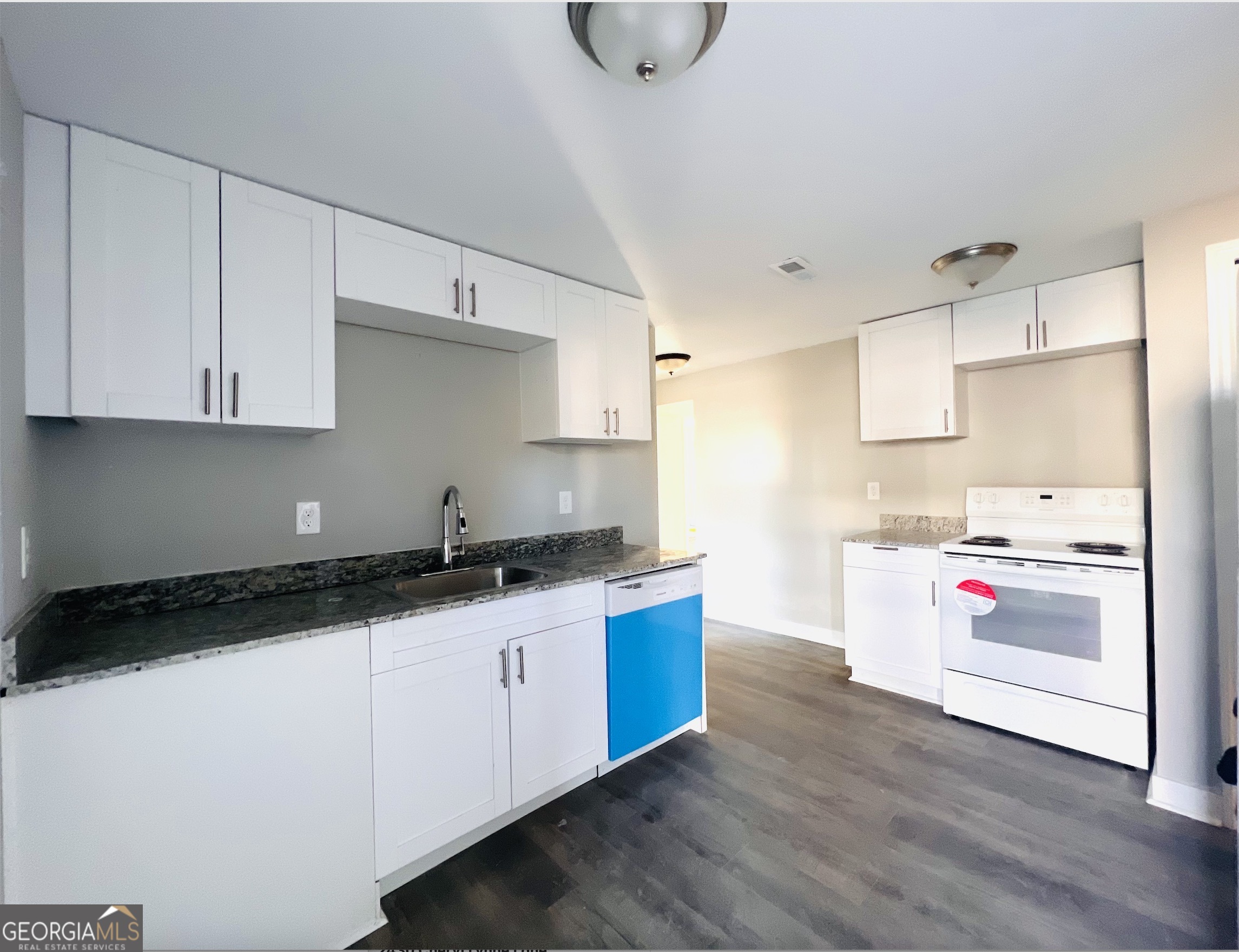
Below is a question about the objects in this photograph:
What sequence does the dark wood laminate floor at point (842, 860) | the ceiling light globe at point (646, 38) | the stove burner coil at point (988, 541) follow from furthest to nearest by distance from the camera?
the stove burner coil at point (988, 541), the dark wood laminate floor at point (842, 860), the ceiling light globe at point (646, 38)

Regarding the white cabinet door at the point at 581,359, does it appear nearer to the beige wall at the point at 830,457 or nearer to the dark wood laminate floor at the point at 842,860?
the dark wood laminate floor at the point at 842,860

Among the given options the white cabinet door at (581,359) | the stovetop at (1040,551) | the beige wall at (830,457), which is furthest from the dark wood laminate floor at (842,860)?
the white cabinet door at (581,359)

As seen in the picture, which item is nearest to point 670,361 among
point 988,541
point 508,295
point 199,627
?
point 508,295

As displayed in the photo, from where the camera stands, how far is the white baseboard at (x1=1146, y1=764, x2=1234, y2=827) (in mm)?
1854

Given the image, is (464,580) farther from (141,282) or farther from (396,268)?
(141,282)

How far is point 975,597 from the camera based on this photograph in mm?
2621

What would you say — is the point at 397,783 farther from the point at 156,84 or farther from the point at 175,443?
the point at 156,84

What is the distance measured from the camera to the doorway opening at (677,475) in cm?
488

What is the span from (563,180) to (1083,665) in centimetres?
302

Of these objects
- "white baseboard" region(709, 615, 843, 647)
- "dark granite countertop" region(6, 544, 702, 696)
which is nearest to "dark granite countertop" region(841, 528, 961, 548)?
"white baseboard" region(709, 615, 843, 647)

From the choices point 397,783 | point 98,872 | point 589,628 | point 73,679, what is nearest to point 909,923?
point 589,628

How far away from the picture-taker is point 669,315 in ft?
10.2

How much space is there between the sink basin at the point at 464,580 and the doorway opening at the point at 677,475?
2481 mm

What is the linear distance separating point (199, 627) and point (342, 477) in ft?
2.54
